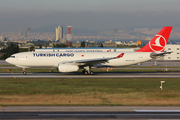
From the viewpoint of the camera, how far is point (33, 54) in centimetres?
4303

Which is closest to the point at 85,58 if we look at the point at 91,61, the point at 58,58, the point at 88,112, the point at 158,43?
the point at 91,61

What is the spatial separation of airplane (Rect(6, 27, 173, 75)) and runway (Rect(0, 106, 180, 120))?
21.7 m

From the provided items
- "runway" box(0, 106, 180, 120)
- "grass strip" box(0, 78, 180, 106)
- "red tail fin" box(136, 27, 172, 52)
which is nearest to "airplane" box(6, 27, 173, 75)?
"red tail fin" box(136, 27, 172, 52)

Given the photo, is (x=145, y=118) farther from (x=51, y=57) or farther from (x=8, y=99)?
(x=51, y=57)

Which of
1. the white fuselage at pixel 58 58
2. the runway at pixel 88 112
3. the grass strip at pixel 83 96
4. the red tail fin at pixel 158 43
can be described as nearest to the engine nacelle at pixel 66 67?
the white fuselage at pixel 58 58

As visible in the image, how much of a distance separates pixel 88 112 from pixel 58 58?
2618 cm

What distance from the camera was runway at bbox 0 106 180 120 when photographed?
645 inches

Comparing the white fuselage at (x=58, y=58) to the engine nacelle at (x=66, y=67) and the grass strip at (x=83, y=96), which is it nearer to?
the engine nacelle at (x=66, y=67)

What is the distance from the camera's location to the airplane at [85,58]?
4244cm

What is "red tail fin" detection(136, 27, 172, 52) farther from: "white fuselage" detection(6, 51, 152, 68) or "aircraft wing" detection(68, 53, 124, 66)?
"aircraft wing" detection(68, 53, 124, 66)

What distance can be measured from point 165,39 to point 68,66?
20229 mm

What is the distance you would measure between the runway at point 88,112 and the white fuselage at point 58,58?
23942 millimetres

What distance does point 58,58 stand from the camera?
43.0 meters

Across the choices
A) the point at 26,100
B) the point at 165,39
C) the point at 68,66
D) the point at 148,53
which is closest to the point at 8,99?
the point at 26,100
